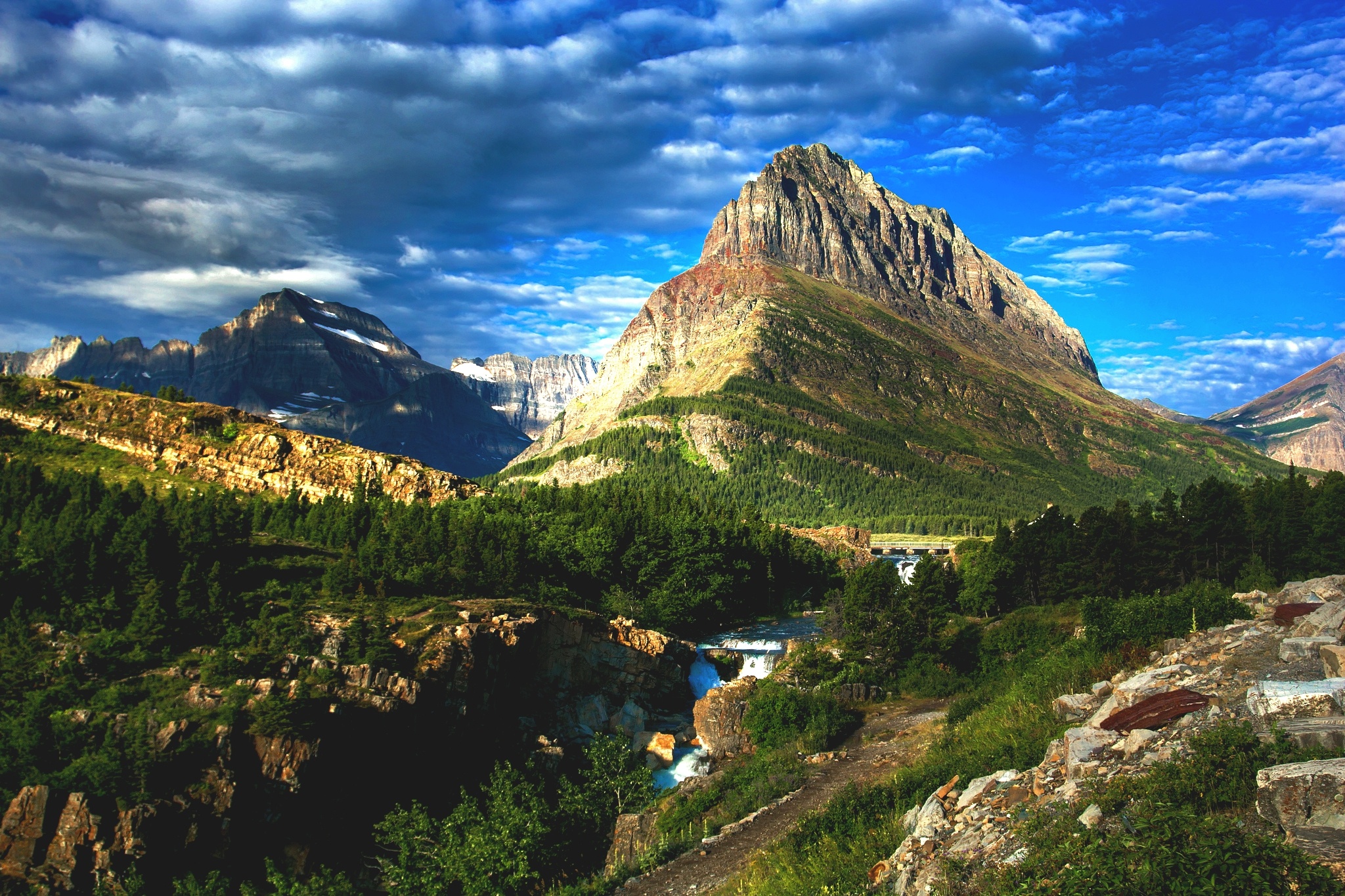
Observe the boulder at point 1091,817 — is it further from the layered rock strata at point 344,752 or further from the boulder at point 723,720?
the layered rock strata at point 344,752

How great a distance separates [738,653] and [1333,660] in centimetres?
6968

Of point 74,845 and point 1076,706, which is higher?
point 1076,706

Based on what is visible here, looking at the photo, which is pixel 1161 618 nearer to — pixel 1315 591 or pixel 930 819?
pixel 1315 591

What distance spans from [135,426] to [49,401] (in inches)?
519

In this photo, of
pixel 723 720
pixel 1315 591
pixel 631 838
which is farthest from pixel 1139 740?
pixel 723 720

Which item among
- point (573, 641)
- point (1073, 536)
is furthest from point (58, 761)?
point (1073, 536)

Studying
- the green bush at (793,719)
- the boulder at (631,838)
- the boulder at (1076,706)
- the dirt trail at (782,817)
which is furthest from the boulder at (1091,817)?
the green bush at (793,719)

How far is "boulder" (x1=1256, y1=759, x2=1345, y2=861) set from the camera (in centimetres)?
1062

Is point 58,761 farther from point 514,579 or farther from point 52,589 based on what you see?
point 514,579

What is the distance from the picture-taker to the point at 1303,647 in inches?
835

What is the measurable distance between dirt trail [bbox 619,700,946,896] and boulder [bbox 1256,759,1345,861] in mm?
20147

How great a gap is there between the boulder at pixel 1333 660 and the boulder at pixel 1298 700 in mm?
1618

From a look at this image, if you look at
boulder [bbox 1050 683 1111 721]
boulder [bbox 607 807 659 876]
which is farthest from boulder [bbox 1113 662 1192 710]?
boulder [bbox 607 807 659 876]

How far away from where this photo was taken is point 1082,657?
33406 mm
